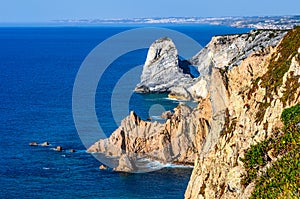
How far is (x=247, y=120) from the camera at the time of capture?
1832 inches

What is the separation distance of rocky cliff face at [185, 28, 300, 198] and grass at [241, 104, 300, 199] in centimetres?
97

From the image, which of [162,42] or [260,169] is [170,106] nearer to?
[162,42]

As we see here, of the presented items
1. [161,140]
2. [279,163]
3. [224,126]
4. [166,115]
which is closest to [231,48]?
[166,115]

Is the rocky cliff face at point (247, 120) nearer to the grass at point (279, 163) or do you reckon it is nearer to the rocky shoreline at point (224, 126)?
the rocky shoreline at point (224, 126)

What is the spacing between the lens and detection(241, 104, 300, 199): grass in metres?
33.3

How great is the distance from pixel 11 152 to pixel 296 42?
40915 millimetres

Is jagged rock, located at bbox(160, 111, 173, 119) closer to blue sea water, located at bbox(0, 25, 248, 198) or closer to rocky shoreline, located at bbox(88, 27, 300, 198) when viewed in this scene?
rocky shoreline, located at bbox(88, 27, 300, 198)

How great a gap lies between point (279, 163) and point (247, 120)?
10960mm

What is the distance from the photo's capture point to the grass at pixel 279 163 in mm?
33312

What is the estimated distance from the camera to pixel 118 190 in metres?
61.4

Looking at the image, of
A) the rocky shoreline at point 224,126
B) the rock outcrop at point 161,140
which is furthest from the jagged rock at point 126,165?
the rock outcrop at point 161,140

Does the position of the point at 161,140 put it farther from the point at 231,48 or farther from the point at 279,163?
the point at 231,48

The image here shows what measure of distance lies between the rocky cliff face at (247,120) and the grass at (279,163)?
38.2 inches

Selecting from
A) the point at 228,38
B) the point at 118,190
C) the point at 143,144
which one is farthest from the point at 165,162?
the point at 228,38
